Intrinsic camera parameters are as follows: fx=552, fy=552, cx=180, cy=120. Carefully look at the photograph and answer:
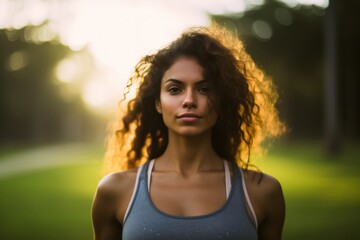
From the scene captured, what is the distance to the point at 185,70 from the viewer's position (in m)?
3.40

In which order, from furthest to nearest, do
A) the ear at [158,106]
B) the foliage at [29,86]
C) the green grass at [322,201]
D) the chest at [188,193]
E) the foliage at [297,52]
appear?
the foliage at [29,86] < the foliage at [297,52] < the green grass at [322,201] < the ear at [158,106] < the chest at [188,193]

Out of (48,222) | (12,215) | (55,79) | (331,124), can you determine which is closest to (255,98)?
(48,222)

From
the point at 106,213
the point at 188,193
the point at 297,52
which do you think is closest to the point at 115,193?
the point at 106,213

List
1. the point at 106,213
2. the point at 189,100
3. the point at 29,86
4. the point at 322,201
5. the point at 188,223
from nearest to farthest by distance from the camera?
the point at 188,223
the point at 189,100
the point at 106,213
the point at 322,201
the point at 29,86

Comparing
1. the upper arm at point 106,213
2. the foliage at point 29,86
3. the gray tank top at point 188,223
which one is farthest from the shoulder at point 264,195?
the foliage at point 29,86

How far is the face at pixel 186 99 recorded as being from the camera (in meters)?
3.29

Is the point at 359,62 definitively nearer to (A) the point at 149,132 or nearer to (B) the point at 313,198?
(B) the point at 313,198

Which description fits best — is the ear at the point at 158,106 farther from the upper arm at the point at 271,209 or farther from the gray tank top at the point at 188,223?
the upper arm at the point at 271,209

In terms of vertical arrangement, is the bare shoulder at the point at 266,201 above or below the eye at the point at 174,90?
below

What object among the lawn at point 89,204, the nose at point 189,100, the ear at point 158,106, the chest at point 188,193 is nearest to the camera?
the chest at point 188,193

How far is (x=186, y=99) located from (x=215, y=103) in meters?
0.22

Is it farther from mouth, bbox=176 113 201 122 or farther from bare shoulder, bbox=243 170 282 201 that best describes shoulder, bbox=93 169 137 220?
bare shoulder, bbox=243 170 282 201

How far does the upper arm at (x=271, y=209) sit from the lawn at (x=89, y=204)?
417cm

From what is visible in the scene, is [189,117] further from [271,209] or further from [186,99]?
[271,209]
